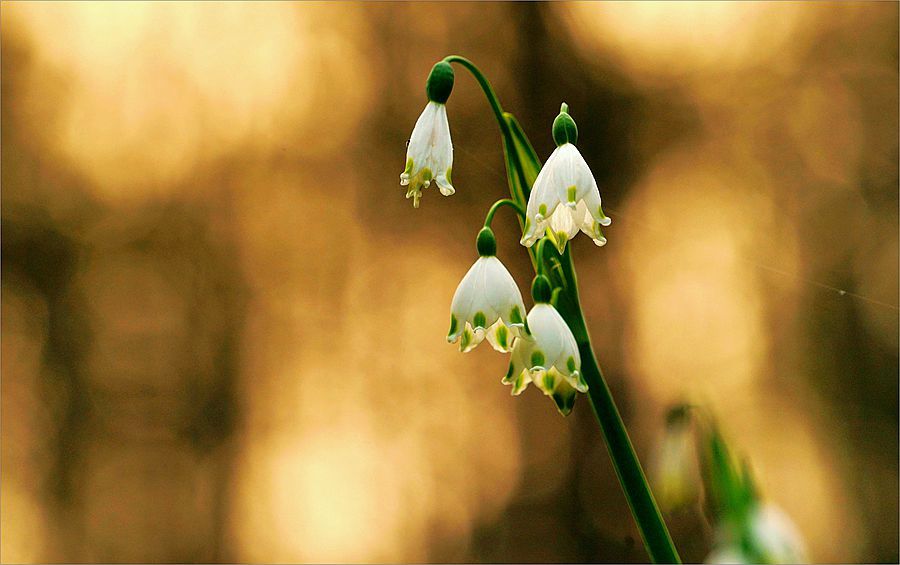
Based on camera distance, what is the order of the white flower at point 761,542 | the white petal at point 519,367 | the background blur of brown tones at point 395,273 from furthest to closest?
1. the background blur of brown tones at point 395,273
2. the white petal at point 519,367
3. the white flower at point 761,542

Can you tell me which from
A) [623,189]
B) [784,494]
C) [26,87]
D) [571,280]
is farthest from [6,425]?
[571,280]

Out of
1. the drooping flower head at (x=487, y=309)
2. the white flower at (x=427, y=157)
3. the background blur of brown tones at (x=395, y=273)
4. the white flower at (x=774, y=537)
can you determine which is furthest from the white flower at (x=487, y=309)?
the background blur of brown tones at (x=395, y=273)

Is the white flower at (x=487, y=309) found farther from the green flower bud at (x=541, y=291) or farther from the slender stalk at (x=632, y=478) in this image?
the slender stalk at (x=632, y=478)

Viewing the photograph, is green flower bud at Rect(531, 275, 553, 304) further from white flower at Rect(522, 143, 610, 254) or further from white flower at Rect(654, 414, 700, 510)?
white flower at Rect(654, 414, 700, 510)

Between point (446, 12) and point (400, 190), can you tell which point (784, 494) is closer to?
point (400, 190)

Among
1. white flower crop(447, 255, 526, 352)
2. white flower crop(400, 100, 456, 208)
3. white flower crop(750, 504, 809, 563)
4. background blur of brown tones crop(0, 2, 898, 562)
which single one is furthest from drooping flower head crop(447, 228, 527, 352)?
background blur of brown tones crop(0, 2, 898, 562)

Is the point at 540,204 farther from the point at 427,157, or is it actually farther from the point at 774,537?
the point at 774,537
